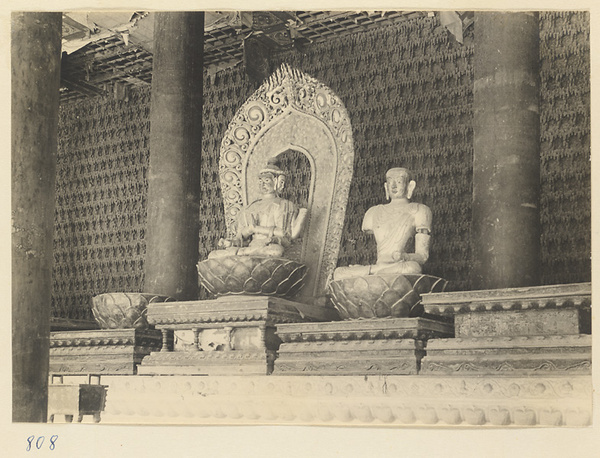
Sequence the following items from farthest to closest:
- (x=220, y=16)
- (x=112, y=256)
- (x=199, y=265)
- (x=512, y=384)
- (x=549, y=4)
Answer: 1. (x=112, y=256)
2. (x=220, y=16)
3. (x=199, y=265)
4. (x=512, y=384)
5. (x=549, y=4)

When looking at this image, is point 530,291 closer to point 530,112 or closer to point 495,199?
point 495,199

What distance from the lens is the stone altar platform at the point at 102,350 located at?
6.07m

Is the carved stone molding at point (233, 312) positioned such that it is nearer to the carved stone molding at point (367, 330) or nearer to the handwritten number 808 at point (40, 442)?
the carved stone molding at point (367, 330)

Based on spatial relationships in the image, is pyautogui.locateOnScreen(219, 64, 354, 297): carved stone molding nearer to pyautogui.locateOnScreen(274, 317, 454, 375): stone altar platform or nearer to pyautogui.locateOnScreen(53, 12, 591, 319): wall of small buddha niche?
pyautogui.locateOnScreen(274, 317, 454, 375): stone altar platform

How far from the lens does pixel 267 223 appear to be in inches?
247

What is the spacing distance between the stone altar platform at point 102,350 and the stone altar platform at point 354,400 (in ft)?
0.74

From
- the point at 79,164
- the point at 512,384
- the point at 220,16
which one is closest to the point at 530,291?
the point at 512,384

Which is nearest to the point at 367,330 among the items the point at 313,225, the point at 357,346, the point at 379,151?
the point at 357,346

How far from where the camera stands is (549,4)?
158 inches

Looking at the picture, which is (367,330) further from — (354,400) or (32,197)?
(32,197)

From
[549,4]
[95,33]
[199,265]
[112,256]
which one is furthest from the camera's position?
[112,256]

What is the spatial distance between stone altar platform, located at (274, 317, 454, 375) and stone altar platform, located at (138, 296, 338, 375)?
0.15 meters

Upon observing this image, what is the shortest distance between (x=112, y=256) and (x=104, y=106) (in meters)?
1.73

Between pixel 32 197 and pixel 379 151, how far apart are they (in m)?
3.96
